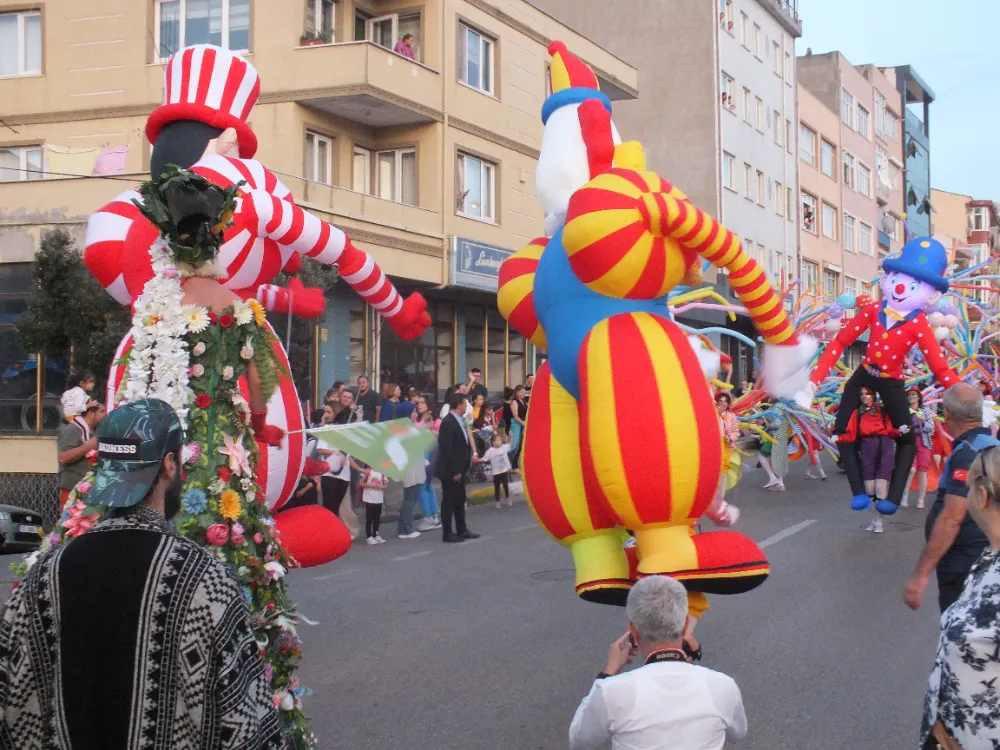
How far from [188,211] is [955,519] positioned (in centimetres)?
341

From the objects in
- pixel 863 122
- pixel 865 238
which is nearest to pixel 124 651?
pixel 865 238

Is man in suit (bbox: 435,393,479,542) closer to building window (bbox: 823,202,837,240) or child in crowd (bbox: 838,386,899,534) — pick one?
child in crowd (bbox: 838,386,899,534)

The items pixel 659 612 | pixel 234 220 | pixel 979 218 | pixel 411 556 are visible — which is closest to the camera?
pixel 659 612

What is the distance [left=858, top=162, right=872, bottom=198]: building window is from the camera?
5056cm

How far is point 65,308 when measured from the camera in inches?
595

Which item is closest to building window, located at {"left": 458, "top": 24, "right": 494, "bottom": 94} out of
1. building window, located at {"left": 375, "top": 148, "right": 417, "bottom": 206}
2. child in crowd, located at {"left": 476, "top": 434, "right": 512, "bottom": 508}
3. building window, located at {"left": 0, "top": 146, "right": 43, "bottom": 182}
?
building window, located at {"left": 375, "top": 148, "right": 417, "bottom": 206}

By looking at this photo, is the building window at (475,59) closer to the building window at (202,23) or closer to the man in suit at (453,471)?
the building window at (202,23)

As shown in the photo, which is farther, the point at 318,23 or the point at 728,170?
the point at 728,170

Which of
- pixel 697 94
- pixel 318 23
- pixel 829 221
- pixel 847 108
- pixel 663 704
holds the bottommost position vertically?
pixel 663 704

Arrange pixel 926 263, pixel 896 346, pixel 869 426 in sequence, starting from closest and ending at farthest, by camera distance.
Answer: pixel 926 263
pixel 896 346
pixel 869 426

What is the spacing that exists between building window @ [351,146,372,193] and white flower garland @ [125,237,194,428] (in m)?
16.8

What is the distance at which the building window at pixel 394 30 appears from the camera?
21312 millimetres

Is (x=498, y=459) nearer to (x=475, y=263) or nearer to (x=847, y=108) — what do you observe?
(x=475, y=263)

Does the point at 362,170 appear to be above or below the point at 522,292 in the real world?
above
